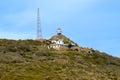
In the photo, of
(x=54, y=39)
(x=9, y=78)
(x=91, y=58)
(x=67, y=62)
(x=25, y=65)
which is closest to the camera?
(x=9, y=78)

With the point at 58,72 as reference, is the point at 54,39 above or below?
above

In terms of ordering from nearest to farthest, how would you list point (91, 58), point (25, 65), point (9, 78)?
point (9, 78), point (25, 65), point (91, 58)

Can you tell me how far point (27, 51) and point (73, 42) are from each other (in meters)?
37.7

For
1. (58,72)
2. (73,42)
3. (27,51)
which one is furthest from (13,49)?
(73,42)

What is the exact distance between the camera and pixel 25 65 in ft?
229

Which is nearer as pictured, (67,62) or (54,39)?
(67,62)

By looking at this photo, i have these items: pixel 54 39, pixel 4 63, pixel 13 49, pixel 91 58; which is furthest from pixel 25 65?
pixel 54 39

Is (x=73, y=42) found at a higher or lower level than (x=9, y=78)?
higher

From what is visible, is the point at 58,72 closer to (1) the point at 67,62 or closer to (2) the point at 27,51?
(1) the point at 67,62

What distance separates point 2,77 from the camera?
59312 mm

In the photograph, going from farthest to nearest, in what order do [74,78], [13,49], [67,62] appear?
[13,49] < [67,62] < [74,78]

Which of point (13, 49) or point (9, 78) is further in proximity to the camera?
point (13, 49)

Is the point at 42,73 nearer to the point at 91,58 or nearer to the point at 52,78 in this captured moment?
the point at 52,78

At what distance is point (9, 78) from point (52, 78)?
5930 millimetres
